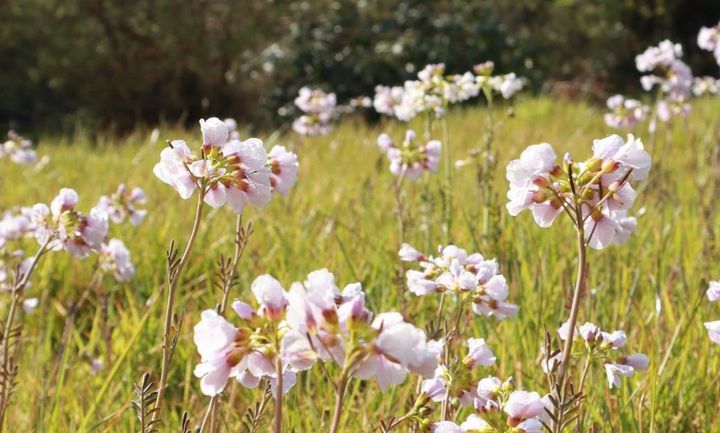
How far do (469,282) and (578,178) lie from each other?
288 mm

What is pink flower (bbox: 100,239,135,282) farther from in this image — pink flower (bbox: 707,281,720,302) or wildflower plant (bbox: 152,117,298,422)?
pink flower (bbox: 707,281,720,302)

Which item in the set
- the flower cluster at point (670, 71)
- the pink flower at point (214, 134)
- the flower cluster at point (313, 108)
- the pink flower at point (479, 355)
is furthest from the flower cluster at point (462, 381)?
the flower cluster at point (670, 71)

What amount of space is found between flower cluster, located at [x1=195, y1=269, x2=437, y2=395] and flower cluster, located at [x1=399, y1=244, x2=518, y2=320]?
409mm

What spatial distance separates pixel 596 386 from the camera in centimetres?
182

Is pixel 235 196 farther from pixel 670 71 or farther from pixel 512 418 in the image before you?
pixel 670 71

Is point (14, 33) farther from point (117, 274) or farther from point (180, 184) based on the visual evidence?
point (180, 184)

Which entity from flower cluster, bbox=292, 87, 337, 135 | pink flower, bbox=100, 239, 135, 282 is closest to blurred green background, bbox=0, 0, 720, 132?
flower cluster, bbox=292, 87, 337, 135

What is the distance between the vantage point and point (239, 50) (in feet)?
41.3

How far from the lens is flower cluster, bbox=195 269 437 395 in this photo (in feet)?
2.64

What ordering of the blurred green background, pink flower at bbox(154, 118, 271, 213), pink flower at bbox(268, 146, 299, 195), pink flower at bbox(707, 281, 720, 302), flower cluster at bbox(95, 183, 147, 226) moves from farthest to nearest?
the blurred green background, flower cluster at bbox(95, 183, 147, 226), pink flower at bbox(268, 146, 299, 195), pink flower at bbox(707, 281, 720, 302), pink flower at bbox(154, 118, 271, 213)

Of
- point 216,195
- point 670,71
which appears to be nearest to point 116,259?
point 216,195

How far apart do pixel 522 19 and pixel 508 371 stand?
1758cm

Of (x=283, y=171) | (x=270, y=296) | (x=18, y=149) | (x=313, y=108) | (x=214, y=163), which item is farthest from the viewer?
(x=313, y=108)

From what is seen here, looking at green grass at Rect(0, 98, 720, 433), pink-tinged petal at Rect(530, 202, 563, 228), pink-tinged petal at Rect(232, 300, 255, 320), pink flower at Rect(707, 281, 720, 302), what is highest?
pink-tinged petal at Rect(530, 202, 563, 228)
